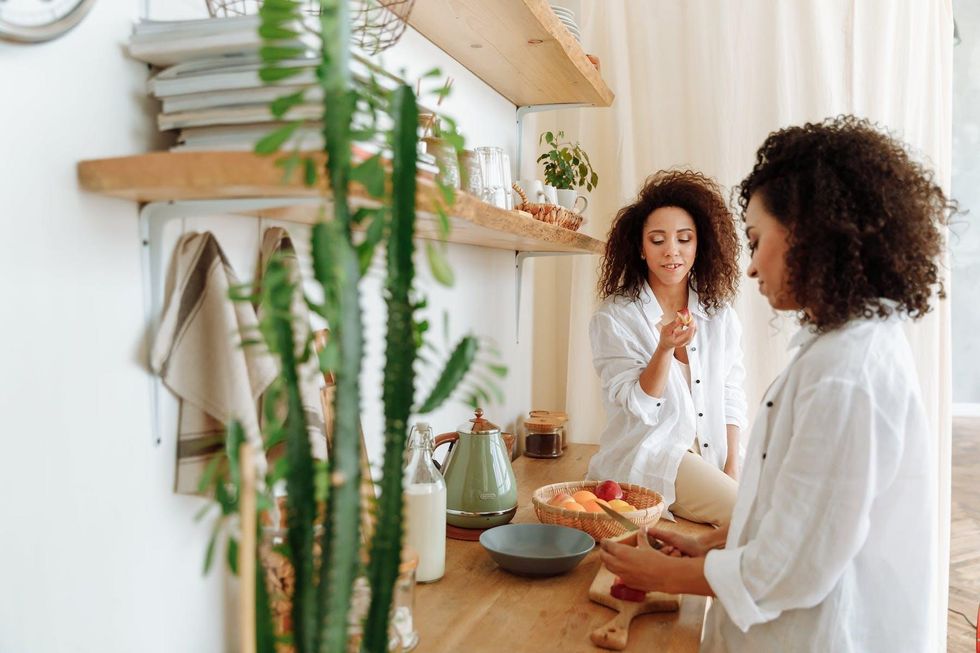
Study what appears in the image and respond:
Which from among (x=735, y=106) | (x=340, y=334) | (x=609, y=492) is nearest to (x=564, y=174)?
(x=735, y=106)

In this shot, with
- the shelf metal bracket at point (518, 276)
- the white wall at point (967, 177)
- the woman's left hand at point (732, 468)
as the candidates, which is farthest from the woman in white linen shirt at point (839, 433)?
the white wall at point (967, 177)

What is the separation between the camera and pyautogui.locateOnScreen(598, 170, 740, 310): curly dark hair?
234 centimetres

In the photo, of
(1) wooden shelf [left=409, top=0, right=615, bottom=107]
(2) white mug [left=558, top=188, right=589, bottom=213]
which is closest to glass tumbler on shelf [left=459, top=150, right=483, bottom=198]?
(1) wooden shelf [left=409, top=0, right=615, bottom=107]

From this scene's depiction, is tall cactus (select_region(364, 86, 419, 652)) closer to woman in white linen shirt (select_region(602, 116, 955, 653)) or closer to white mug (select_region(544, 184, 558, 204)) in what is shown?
woman in white linen shirt (select_region(602, 116, 955, 653))

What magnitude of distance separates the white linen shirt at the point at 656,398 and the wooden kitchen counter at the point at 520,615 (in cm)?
62

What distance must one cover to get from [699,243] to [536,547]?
1.26 meters

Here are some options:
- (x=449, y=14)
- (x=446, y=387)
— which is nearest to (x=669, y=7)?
(x=449, y=14)

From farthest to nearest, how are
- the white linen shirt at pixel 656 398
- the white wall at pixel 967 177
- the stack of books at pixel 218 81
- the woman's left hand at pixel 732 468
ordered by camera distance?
1. the white wall at pixel 967 177
2. the woman's left hand at pixel 732 468
3. the white linen shirt at pixel 656 398
4. the stack of books at pixel 218 81

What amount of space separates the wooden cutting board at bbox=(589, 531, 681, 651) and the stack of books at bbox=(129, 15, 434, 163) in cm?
75

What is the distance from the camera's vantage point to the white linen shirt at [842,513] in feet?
3.40

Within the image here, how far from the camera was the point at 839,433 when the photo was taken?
1.04 meters

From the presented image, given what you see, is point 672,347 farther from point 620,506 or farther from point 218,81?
point 218,81

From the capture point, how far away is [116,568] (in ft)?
3.08

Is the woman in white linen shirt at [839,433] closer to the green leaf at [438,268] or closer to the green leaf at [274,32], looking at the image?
the green leaf at [438,268]
